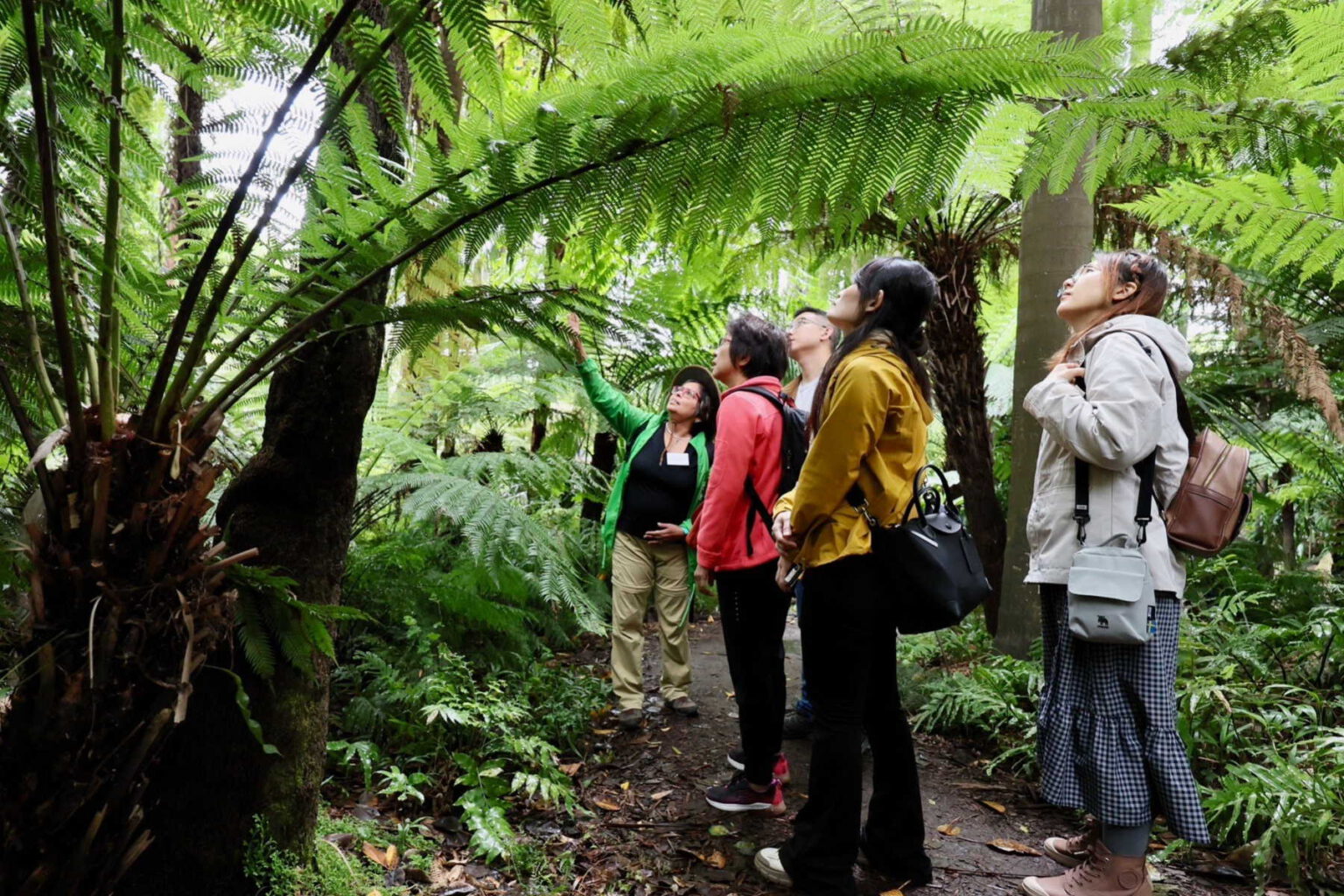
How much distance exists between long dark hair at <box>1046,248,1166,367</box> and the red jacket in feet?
3.61

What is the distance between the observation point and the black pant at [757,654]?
9.20 feet

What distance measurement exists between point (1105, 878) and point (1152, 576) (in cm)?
85

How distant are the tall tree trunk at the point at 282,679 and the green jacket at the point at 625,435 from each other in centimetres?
Result: 185

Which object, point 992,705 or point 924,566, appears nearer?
point 924,566

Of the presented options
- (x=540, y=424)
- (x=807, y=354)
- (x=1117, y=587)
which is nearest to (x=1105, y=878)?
(x=1117, y=587)

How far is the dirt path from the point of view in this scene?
2.40 meters

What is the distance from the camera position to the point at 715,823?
2.79 m

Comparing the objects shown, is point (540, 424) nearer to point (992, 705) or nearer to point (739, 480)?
point (739, 480)

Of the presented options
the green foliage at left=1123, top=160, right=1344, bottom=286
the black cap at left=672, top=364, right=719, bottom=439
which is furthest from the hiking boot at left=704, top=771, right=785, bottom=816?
the green foliage at left=1123, top=160, right=1344, bottom=286

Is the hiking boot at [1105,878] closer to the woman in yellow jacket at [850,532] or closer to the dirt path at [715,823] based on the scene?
the dirt path at [715,823]

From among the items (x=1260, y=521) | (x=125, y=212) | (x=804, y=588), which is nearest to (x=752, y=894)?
(x=804, y=588)

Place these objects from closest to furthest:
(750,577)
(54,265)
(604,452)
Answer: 1. (54,265)
2. (750,577)
3. (604,452)

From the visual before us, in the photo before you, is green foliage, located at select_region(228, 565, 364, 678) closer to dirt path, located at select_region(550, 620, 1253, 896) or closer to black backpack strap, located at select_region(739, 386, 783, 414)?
dirt path, located at select_region(550, 620, 1253, 896)

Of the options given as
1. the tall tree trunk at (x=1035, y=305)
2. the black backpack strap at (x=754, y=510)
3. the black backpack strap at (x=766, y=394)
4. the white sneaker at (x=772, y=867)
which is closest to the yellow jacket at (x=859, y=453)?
the black backpack strap at (x=754, y=510)
